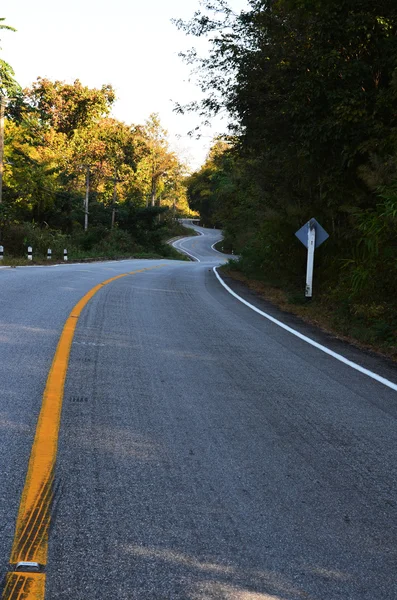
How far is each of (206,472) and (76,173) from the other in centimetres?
5659

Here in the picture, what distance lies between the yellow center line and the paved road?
47 mm

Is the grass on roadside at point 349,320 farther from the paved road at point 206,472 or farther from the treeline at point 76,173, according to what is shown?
the treeline at point 76,173

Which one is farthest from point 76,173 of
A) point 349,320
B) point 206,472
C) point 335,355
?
point 206,472

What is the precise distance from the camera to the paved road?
2332 millimetres

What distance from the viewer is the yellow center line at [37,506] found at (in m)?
2.17

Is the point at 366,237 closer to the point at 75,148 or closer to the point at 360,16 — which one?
the point at 360,16

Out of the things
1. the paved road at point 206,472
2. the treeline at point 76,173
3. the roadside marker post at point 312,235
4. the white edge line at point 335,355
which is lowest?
the white edge line at point 335,355

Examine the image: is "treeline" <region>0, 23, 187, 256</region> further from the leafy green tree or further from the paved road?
the paved road

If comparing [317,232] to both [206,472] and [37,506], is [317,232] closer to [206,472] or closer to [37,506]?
[206,472]

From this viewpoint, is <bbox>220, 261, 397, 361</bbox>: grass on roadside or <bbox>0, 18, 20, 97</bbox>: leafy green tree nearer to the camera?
→ <bbox>220, 261, 397, 361</bbox>: grass on roadside

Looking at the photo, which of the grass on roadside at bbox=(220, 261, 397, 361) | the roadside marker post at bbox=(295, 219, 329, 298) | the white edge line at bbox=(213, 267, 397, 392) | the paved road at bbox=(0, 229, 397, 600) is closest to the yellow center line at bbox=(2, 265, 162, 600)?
the paved road at bbox=(0, 229, 397, 600)

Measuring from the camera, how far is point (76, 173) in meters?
56.8

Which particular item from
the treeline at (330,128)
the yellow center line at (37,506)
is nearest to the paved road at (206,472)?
the yellow center line at (37,506)

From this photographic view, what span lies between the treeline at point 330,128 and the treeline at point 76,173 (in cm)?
1736
